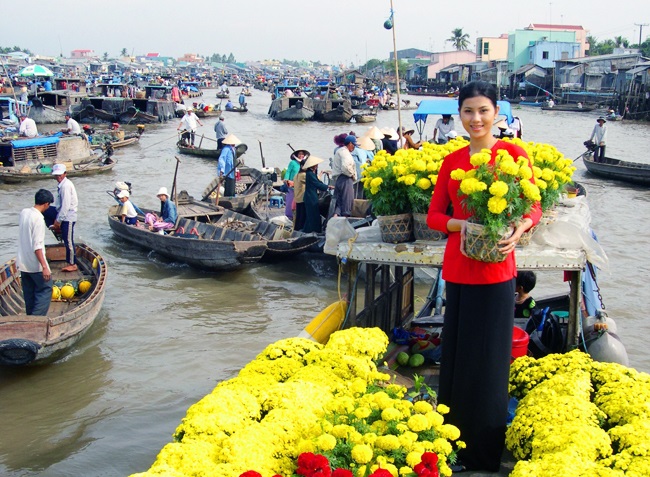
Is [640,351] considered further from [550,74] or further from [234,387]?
[550,74]

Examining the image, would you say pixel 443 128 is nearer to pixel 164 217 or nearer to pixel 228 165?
pixel 228 165

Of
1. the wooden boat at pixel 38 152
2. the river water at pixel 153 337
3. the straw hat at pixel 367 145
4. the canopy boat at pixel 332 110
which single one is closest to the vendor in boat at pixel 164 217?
the river water at pixel 153 337

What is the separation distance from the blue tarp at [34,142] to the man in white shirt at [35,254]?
15.2 meters

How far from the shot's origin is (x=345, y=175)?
34.8ft

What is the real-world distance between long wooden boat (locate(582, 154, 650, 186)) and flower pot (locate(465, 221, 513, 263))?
1972 cm

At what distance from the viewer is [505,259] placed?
336 cm

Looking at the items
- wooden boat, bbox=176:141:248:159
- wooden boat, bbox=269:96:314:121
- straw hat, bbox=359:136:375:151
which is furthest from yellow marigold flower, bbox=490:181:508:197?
wooden boat, bbox=269:96:314:121

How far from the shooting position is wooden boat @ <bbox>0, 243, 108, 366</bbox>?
24.7 feet

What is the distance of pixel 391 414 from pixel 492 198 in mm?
1153

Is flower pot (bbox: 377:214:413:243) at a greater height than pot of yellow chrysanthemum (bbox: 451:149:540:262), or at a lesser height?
lesser

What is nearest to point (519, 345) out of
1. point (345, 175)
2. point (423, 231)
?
point (423, 231)

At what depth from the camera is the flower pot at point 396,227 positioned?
Result: 4582mm

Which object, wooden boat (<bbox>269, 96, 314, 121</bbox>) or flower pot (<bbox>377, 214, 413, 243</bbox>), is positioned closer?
flower pot (<bbox>377, 214, 413, 243</bbox>)

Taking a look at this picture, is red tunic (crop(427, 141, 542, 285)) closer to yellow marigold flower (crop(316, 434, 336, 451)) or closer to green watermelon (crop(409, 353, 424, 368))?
yellow marigold flower (crop(316, 434, 336, 451))
